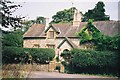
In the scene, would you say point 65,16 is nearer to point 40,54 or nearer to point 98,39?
point 40,54

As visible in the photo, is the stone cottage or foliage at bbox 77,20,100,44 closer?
foliage at bbox 77,20,100,44

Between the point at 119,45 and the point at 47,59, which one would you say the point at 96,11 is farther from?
the point at 119,45

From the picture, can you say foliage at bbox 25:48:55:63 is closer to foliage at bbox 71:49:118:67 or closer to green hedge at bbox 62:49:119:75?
green hedge at bbox 62:49:119:75

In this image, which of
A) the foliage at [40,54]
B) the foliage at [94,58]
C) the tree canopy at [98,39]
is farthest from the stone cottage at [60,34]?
the foliage at [94,58]

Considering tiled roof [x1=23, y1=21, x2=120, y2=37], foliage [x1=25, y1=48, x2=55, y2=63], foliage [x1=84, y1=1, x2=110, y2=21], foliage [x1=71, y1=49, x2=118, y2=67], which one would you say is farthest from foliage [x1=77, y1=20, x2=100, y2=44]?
foliage [x1=84, y1=1, x2=110, y2=21]

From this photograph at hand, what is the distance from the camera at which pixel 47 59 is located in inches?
1443

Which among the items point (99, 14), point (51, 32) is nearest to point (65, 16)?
point (99, 14)

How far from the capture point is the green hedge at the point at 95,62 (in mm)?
28281

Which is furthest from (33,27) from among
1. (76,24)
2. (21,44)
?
(76,24)

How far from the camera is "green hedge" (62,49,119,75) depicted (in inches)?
1113

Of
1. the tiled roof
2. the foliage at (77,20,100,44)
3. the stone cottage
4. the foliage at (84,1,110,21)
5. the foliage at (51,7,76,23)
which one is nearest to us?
the foliage at (77,20,100,44)

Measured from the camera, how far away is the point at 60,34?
45656 mm

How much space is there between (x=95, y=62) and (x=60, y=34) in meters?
17.3

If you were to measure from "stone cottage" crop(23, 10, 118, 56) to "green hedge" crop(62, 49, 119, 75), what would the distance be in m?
9.19
